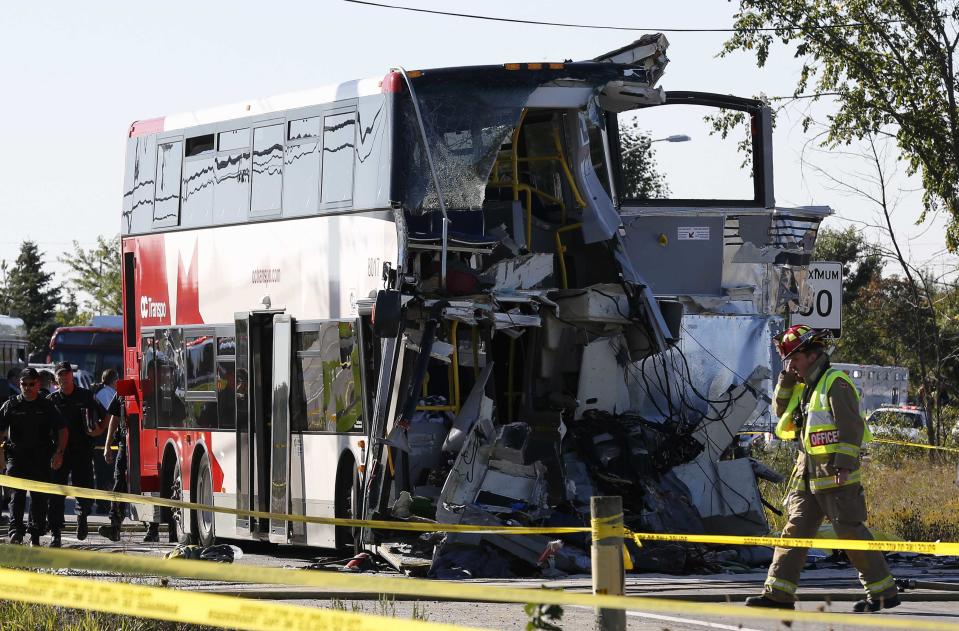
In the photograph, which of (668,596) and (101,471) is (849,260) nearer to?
(101,471)

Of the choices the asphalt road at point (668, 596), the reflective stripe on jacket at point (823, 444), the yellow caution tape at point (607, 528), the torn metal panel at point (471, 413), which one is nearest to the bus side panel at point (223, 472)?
the asphalt road at point (668, 596)

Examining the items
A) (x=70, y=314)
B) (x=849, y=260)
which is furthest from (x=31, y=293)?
(x=849, y=260)

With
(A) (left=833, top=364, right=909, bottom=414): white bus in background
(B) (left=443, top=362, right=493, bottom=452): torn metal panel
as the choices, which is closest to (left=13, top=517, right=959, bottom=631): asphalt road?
(B) (left=443, top=362, right=493, bottom=452): torn metal panel

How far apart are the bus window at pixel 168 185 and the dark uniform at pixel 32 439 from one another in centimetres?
231

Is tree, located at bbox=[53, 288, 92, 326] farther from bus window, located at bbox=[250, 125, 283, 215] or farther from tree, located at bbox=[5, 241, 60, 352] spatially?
bus window, located at bbox=[250, 125, 283, 215]

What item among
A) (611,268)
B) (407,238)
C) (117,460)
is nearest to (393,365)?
(407,238)

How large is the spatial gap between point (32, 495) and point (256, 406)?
2419mm

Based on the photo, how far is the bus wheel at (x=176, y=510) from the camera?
17.8 metres

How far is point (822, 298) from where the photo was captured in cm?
1709

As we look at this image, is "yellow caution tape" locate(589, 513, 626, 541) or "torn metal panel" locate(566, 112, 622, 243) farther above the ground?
"torn metal panel" locate(566, 112, 622, 243)

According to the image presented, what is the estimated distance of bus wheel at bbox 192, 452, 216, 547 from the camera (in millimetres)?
17109

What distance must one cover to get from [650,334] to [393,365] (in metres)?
2.43

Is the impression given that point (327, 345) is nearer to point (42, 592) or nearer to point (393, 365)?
point (393, 365)

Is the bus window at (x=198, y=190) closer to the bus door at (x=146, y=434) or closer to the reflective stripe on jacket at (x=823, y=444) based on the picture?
the bus door at (x=146, y=434)
